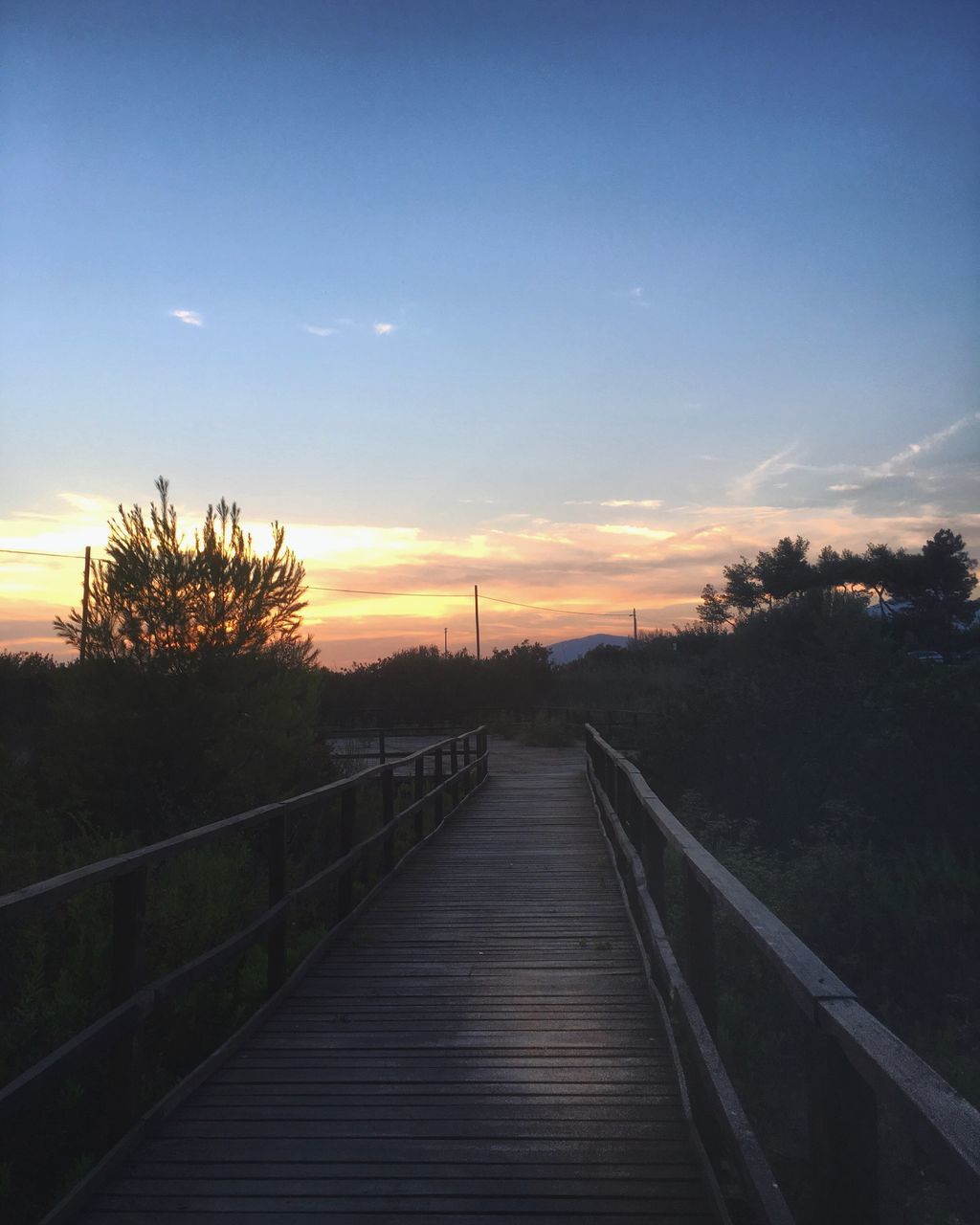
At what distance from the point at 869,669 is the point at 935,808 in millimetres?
3959

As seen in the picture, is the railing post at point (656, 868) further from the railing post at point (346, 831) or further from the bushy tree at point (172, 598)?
the bushy tree at point (172, 598)

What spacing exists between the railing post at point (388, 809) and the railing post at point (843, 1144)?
620cm

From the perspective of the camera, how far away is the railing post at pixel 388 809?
8578mm

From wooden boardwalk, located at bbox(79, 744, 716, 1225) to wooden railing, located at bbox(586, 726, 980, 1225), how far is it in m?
0.38

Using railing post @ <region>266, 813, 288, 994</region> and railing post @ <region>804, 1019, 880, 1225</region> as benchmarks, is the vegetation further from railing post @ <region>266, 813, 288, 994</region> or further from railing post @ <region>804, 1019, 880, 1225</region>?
railing post @ <region>804, 1019, 880, 1225</region>

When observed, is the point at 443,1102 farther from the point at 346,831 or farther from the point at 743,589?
the point at 743,589

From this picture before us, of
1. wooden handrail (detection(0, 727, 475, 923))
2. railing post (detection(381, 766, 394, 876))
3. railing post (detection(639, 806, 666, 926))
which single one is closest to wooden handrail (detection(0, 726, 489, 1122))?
wooden handrail (detection(0, 727, 475, 923))

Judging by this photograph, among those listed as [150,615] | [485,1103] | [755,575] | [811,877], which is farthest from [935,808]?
[755,575]

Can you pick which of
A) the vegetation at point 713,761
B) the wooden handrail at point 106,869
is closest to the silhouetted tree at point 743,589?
the vegetation at point 713,761

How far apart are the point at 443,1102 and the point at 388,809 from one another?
4869 millimetres

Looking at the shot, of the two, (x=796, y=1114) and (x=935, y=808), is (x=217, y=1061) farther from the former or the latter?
(x=935, y=808)

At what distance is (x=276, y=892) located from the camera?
5.54m

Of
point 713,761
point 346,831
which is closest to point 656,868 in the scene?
point 346,831

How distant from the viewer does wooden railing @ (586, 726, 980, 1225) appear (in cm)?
164
